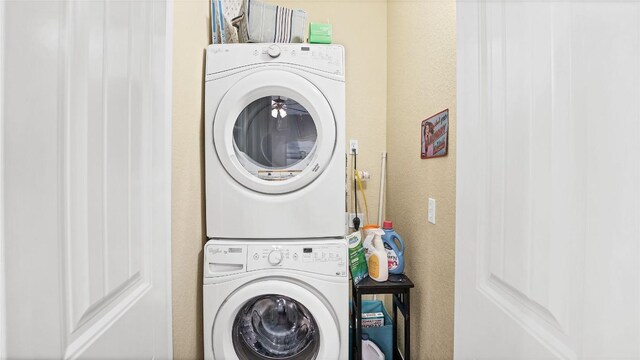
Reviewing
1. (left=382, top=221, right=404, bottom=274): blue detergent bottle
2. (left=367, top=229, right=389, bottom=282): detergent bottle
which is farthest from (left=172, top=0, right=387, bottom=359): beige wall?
(left=382, top=221, right=404, bottom=274): blue detergent bottle

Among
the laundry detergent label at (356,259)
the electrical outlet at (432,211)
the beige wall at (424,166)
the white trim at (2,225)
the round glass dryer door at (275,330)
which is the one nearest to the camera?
the white trim at (2,225)

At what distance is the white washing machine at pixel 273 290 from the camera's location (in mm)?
1279

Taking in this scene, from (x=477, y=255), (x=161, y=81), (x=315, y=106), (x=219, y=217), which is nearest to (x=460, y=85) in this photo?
(x=477, y=255)

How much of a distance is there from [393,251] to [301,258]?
20.3 inches

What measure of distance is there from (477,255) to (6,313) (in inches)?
28.2

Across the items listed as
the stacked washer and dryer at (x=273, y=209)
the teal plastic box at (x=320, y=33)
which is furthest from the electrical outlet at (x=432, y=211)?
the teal plastic box at (x=320, y=33)

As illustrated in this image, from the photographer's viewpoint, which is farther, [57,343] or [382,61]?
[382,61]

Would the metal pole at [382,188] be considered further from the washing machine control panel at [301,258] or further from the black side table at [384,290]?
the washing machine control panel at [301,258]

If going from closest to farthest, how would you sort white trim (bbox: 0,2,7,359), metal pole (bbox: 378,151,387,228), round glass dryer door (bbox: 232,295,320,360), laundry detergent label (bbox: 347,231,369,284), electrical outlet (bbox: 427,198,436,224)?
1. white trim (bbox: 0,2,7,359)
2. electrical outlet (bbox: 427,198,436,224)
3. round glass dryer door (bbox: 232,295,320,360)
4. laundry detergent label (bbox: 347,231,369,284)
5. metal pole (bbox: 378,151,387,228)

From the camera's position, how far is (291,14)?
156 centimetres

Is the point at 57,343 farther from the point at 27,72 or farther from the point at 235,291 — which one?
the point at 235,291

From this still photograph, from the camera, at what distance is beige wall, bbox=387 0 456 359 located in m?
1.13

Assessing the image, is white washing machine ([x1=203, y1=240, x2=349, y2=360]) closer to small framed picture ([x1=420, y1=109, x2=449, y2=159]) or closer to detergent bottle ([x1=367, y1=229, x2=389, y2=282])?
detergent bottle ([x1=367, y1=229, x2=389, y2=282])

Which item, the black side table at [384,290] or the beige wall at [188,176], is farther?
the black side table at [384,290]
